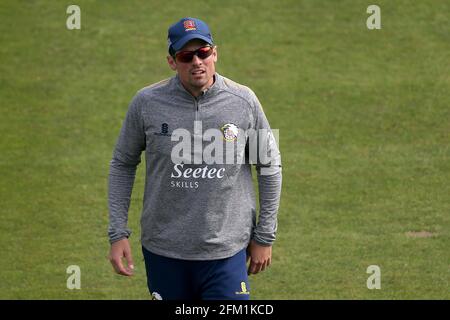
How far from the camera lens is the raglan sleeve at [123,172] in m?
7.39

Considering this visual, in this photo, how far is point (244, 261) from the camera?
743 cm

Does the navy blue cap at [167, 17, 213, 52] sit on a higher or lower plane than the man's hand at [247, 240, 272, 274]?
higher

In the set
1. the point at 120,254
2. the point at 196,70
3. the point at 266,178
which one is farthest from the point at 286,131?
the point at 196,70

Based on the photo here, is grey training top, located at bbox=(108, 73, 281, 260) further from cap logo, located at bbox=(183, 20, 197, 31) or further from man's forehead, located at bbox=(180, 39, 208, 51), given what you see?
cap logo, located at bbox=(183, 20, 197, 31)

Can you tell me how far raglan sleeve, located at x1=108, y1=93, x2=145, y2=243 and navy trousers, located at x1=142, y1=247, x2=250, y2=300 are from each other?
27 cm

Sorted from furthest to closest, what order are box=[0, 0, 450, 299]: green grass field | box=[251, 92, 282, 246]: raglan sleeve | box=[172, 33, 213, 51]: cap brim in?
box=[0, 0, 450, 299]: green grass field < box=[251, 92, 282, 246]: raglan sleeve < box=[172, 33, 213, 51]: cap brim

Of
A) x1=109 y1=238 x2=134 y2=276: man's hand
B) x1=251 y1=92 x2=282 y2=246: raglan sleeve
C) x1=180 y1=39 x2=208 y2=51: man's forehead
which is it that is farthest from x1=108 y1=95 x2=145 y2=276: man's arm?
x1=251 y1=92 x2=282 y2=246: raglan sleeve

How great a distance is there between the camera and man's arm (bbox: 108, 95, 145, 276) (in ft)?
24.2

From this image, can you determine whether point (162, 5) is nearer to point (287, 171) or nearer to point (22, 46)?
point (22, 46)

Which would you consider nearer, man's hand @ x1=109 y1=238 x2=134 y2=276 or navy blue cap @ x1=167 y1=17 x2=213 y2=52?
navy blue cap @ x1=167 y1=17 x2=213 y2=52

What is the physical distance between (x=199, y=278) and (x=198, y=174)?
0.68 meters

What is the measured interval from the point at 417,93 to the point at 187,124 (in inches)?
333

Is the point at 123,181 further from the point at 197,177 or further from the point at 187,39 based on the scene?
the point at 187,39

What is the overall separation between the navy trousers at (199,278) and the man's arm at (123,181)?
0.64 feet
